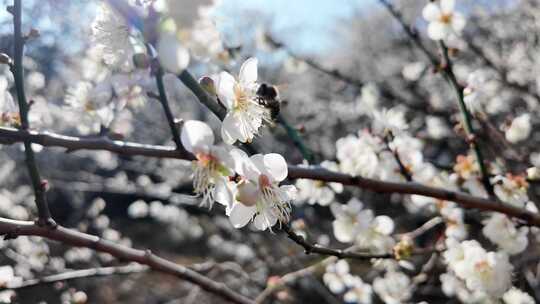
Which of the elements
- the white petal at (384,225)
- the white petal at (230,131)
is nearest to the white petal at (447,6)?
the white petal at (384,225)

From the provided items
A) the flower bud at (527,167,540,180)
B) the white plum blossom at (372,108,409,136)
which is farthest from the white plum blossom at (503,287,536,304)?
the white plum blossom at (372,108,409,136)

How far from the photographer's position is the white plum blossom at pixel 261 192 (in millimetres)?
808

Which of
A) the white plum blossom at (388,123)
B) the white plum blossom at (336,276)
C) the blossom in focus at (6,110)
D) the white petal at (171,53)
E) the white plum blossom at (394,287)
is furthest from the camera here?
the white plum blossom at (336,276)

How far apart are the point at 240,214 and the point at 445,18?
137cm

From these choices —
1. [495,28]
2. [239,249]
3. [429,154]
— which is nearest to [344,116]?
[429,154]

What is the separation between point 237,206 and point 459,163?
114 cm

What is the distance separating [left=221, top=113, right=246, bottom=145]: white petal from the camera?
80cm

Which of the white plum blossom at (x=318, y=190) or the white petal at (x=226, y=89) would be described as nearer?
the white petal at (x=226, y=89)

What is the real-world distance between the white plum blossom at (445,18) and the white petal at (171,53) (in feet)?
4.74

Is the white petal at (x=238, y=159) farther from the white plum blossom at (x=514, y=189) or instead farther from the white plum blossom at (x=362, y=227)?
the white plum blossom at (x=362, y=227)

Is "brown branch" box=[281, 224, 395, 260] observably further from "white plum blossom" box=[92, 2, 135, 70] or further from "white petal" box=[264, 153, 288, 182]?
"white plum blossom" box=[92, 2, 135, 70]

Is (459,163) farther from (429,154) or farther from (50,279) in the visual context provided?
(429,154)

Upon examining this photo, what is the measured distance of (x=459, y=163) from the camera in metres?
1.79

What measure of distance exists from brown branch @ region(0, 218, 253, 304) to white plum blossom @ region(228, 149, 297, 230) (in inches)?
15.4
